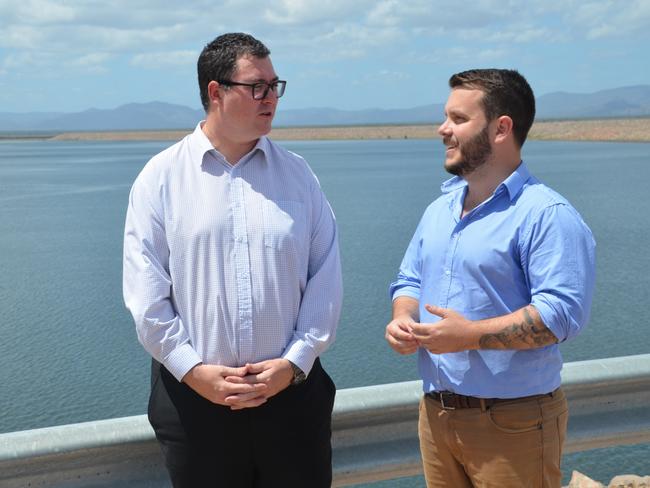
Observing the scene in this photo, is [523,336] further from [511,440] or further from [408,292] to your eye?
[408,292]

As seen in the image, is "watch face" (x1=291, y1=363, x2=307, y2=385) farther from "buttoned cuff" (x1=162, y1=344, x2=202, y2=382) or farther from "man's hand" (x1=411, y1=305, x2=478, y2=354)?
"man's hand" (x1=411, y1=305, x2=478, y2=354)

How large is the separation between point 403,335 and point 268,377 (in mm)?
391

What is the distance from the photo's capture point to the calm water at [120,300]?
768 centimetres

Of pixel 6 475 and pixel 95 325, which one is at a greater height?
pixel 6 475

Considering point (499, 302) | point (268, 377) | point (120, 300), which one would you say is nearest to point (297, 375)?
point (268, 377)

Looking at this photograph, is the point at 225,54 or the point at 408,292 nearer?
the point at 225,54

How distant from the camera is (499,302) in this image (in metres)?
2.18

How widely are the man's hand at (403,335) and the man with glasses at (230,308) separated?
0.19 metres

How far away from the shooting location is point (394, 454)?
2.52 m

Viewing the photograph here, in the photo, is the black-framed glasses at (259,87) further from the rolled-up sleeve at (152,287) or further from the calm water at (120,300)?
the calm water at (120,300)

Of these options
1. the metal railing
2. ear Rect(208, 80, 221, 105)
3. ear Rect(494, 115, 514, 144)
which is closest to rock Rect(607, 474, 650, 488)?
the metal railing

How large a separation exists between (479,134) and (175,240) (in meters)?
0.89

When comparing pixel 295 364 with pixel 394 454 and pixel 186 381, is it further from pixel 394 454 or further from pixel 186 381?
pixel 394 454

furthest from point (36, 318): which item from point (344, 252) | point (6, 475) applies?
point (6, 475)
